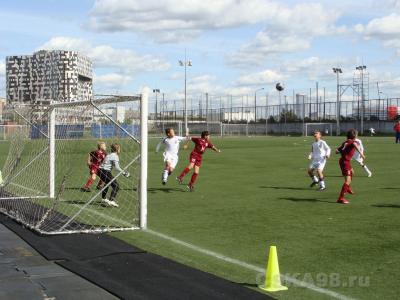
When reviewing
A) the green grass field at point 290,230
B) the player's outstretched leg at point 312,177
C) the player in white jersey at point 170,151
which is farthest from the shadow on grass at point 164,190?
the player's outstretched leg at point 312,177

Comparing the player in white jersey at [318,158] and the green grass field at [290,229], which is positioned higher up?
the player in white jersey at [318,158]

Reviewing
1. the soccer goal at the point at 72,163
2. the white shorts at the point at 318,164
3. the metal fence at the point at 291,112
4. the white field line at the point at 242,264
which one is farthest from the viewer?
the metal fence at the point at 291,112

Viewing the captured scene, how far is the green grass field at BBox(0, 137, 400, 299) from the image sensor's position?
705cm

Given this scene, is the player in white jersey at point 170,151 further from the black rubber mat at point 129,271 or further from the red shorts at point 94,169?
the black rubber mat at point 129,271

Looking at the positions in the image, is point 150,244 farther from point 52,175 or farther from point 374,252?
point 52,175

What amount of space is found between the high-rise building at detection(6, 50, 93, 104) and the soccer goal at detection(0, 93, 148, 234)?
1.98 ft

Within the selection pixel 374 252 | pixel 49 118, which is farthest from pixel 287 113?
pixel 374 252

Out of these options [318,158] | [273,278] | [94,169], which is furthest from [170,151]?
[273,278]

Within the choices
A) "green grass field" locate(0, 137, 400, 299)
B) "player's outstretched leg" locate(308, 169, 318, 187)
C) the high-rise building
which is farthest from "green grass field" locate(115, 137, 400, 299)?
the high-rise building

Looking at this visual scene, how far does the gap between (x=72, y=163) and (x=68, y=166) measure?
0.36m

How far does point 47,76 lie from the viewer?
53.9 ft

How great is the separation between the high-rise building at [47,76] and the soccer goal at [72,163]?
0.60 meters

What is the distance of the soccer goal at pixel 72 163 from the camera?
10734 millimetres

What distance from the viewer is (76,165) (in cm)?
1196
